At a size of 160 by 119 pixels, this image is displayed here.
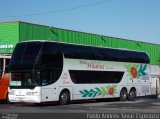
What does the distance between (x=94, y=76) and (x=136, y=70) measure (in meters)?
4.89

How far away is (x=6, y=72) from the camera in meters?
27.0

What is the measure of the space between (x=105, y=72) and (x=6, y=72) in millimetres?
6497

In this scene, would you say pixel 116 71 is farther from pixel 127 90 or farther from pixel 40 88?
pixel 40 88

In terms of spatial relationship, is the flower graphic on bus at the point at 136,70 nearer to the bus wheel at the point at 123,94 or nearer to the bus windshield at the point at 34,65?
the bus wheel at the point at 123,94

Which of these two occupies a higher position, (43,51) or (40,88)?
(43,51)

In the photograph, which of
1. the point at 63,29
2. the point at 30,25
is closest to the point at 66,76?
the point at 30,25

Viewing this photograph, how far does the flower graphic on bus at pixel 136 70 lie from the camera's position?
31578 millimetres

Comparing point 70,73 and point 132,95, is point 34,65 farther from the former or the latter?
point 132,95

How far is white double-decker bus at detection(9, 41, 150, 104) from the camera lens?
2459 cm

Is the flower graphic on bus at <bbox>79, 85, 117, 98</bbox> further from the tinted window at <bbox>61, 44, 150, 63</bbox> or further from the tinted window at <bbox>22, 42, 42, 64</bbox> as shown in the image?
the tinted window at <bbox>22, 42, 42, 64</bbox>

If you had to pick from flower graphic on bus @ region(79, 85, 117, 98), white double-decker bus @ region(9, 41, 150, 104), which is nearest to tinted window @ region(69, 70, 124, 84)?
white double-decker bus @ region(9, 41, 150, 104)

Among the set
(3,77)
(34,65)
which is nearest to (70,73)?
(34,65)

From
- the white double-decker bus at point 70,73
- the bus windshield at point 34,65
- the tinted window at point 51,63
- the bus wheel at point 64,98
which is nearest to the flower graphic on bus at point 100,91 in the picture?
the white double-decker bus at point 70,73

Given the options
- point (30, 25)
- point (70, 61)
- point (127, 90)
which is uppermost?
point (30, 25)
